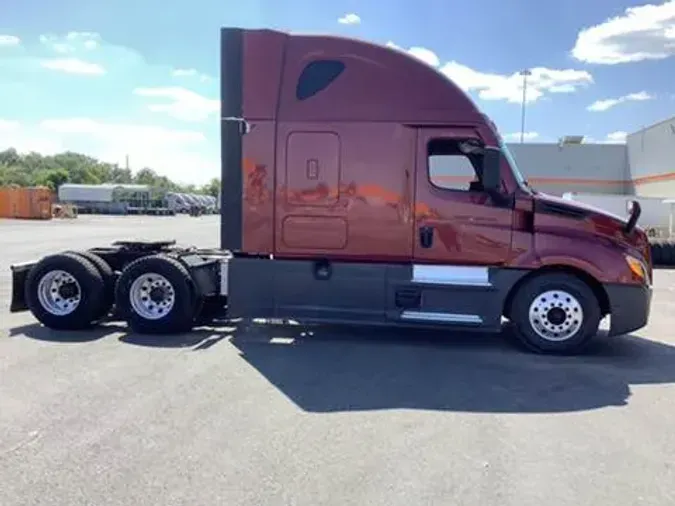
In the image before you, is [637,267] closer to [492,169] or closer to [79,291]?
[492,169]

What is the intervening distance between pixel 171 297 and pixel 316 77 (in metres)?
3.44

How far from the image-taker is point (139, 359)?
23.6 feet

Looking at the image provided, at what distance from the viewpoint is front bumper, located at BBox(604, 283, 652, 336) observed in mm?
7781

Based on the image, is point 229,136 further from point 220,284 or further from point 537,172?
point 537,172

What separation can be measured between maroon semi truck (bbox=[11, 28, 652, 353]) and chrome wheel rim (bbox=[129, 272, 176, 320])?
28 millimetres

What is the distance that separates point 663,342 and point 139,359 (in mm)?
6897

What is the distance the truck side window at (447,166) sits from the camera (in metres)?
8.08

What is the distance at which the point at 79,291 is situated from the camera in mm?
8789

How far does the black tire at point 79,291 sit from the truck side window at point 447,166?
4.73 m

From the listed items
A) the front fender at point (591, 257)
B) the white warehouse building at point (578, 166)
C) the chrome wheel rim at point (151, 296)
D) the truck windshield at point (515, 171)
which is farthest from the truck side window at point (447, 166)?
the white warehouse building at point (578, 166)

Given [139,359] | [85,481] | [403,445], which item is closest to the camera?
[85,481]

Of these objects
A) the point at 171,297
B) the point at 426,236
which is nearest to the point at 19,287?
the point at 171,297

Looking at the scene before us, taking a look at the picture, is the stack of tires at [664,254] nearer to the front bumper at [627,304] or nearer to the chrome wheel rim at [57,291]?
the front bumper at [627,304]

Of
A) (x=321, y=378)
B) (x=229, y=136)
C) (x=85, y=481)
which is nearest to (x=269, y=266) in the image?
(x=229, y=136)
